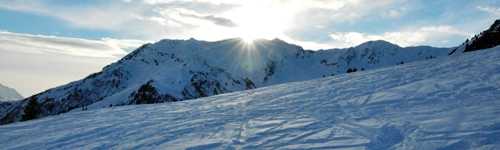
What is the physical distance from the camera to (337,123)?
1109 centimetres

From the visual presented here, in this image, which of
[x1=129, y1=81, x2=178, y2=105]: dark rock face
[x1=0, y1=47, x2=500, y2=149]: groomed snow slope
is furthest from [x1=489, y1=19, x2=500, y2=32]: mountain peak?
[x1=129, y1=81, x2=178, y2=105]: dark rock face

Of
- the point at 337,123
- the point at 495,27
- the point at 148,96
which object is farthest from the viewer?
the point at 148,96

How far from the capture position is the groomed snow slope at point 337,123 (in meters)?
8.77

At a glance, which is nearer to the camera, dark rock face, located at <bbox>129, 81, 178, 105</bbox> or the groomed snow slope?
the groomed snow slope

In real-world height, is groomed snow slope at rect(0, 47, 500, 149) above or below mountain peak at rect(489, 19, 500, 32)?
below

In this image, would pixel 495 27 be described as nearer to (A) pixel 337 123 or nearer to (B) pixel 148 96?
(A) pixel 337 123

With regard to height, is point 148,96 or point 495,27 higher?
point 495,27

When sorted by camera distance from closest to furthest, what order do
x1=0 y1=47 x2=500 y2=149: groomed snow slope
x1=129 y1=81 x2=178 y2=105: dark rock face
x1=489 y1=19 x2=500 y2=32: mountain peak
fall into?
x1=0 y1=47 x2=500 y2=149: groomed snow slope < x1=489 y1=19 x2=500 y2=32: mountain peak < x1=129 y1=81 x2=178 y2=105: dark rock face

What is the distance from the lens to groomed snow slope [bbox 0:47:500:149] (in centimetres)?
877

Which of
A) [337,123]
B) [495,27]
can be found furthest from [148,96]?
[337,123]

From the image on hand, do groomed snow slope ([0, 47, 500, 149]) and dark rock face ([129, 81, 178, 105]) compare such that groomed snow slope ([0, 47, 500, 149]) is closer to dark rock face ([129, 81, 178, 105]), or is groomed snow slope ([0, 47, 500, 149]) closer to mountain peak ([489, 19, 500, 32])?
mountain peak ([489, 19, 500, 32])

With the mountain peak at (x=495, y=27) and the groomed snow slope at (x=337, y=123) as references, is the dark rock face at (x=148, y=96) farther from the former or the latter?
the groomed snow slope at (x=337, y=123)

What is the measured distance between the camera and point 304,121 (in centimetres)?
1198

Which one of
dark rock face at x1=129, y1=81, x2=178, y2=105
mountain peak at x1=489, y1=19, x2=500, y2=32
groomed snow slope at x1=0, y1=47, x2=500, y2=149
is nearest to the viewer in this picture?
groomed snow slope at x1=0, y1=47, x2=500, y2=149
